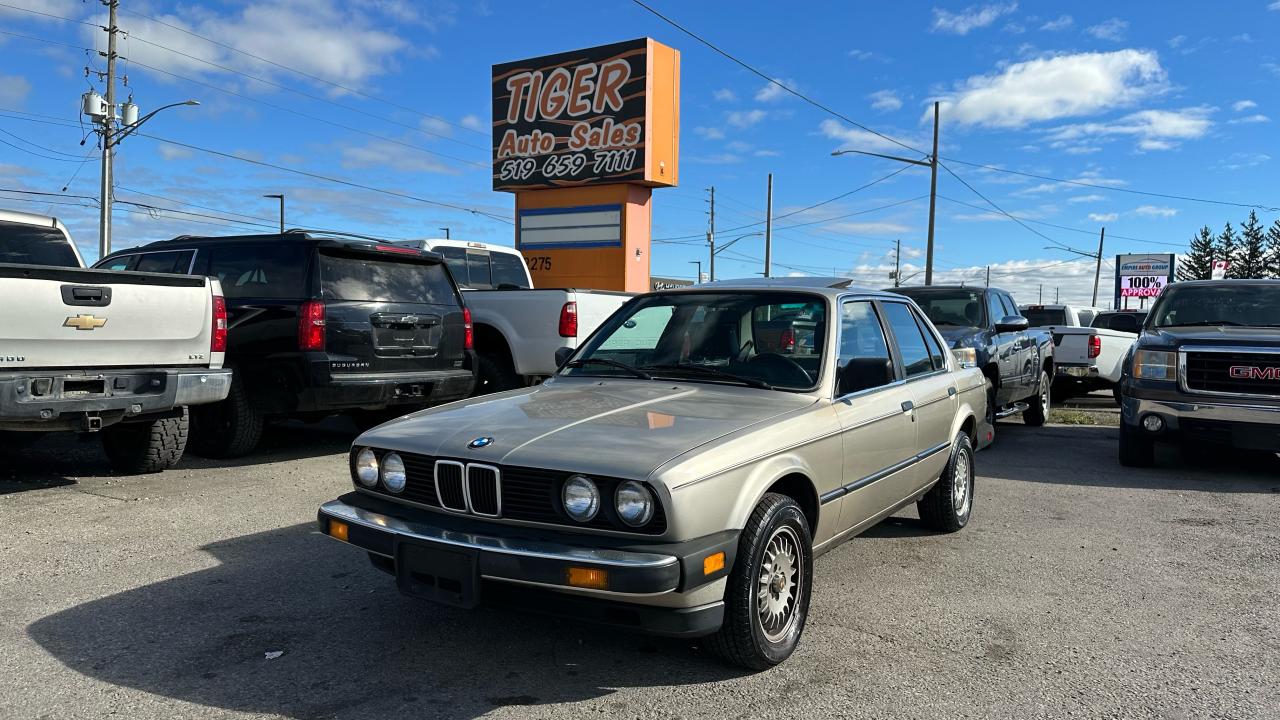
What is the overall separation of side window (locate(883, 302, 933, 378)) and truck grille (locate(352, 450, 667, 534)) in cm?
257

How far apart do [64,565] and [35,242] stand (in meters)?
3.55

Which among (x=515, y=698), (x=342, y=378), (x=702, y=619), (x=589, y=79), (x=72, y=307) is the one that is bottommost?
(x=515, y=698)

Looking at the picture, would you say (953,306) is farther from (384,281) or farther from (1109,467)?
(384,281)

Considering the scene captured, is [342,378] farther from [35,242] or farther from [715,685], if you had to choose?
[715,685]

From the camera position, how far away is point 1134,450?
8.30m

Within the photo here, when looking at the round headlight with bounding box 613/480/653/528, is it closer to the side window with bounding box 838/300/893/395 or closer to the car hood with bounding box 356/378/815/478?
the car hood with bounding box 356/378/815/478

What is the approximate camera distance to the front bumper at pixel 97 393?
5414mm

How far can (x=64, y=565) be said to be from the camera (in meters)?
4.65

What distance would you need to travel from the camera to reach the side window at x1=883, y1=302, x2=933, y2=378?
5105 mm

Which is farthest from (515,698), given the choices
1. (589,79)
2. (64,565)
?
(589,79)

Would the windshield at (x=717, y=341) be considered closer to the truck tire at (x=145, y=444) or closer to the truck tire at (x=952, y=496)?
the truck tire at (x=952, y=496)

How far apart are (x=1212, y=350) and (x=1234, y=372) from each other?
0.24 metres

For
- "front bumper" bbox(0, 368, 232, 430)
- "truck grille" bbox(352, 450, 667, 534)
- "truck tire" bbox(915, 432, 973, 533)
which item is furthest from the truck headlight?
"front bumper" bbox(0, 368, 232, 430)

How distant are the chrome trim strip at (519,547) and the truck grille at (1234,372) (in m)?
6.70
